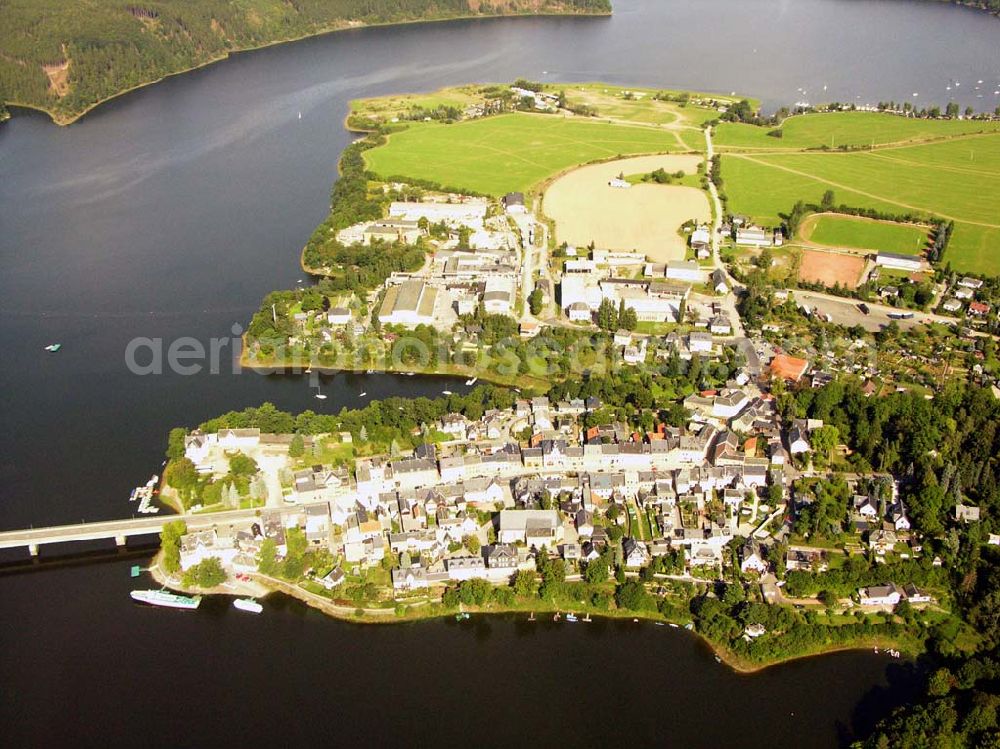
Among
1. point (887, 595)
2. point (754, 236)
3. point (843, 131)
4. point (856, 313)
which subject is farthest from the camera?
point (843, 131)

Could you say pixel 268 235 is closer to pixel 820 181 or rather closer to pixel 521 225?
pixel 521 225

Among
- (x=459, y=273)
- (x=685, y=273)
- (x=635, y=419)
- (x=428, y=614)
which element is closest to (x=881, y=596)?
(x=635, y=419)

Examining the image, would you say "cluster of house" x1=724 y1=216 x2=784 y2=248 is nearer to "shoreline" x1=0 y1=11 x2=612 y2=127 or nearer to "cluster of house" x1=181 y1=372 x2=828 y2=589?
"cluster of house" x1=181 y1=372 x2=828 y2=589

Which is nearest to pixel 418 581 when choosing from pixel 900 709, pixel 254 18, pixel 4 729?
pixel 4 729

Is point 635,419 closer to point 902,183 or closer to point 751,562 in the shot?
point 751,562

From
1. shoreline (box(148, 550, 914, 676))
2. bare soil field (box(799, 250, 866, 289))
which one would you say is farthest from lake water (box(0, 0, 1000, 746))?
bare soil field (box(799, 250, 866, 289))

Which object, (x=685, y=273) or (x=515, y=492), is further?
(x=685, y=273)
